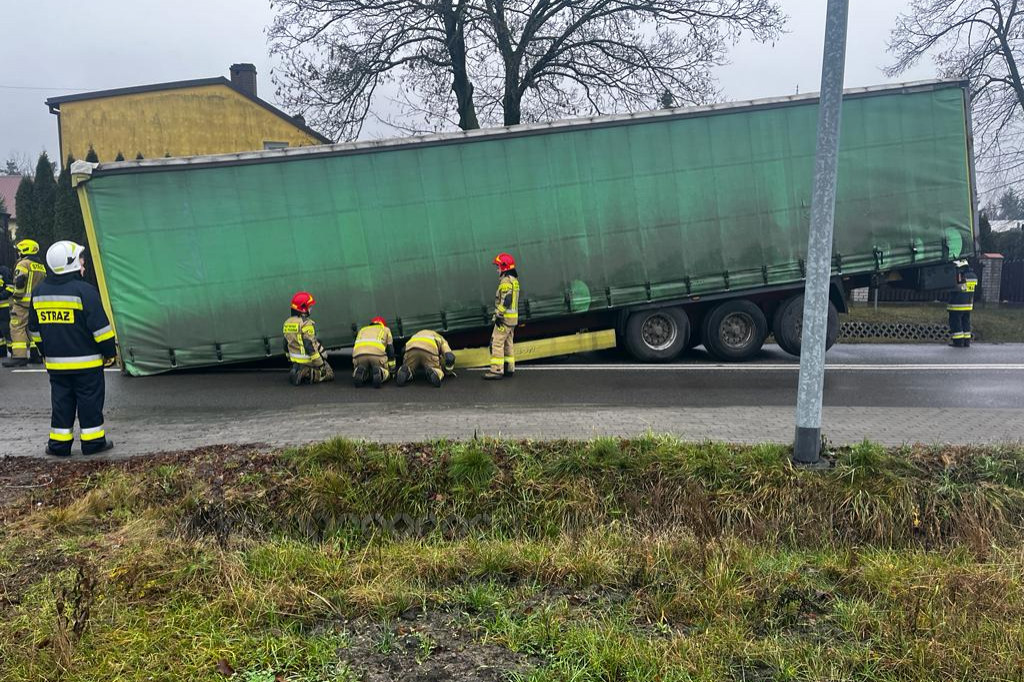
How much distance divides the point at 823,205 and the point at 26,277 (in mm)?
11408

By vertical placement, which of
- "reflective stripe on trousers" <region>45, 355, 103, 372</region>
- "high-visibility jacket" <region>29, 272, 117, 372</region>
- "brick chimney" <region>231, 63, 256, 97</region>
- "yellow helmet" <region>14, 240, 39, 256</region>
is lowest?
"reflective stripe on trousers" <region>45, 355, 103, 372</region>

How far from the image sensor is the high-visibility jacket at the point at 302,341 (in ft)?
29.9

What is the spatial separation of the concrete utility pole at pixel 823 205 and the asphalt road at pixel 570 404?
1109 mm

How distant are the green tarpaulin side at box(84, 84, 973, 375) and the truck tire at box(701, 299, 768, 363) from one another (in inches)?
18.5

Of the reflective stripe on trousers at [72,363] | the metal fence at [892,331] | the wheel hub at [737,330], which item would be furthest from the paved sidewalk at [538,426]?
the metal fence at [892,331]

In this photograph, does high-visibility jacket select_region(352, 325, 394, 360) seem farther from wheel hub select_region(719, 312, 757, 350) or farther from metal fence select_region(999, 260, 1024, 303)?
metal fence select_region(999, 260, 1024, 303)

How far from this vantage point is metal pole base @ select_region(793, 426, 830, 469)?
520 centimetres

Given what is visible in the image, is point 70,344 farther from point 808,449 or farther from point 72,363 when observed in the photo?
point 808,449

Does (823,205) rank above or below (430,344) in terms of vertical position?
above

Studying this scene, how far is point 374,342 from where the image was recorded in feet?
29.5

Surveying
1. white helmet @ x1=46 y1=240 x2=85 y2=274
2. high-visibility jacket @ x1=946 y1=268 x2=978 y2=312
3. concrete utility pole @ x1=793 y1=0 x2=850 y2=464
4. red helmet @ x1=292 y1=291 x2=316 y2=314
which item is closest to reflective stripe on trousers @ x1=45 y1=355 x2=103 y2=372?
white helmet @ x1=46 y1=240 x2=85 y2=274

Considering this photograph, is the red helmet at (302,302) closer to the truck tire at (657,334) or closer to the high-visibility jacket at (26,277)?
the truck tire at (657,334)

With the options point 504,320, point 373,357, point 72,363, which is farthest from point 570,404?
point 72,363

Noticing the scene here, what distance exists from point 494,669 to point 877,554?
2934 millimetres
